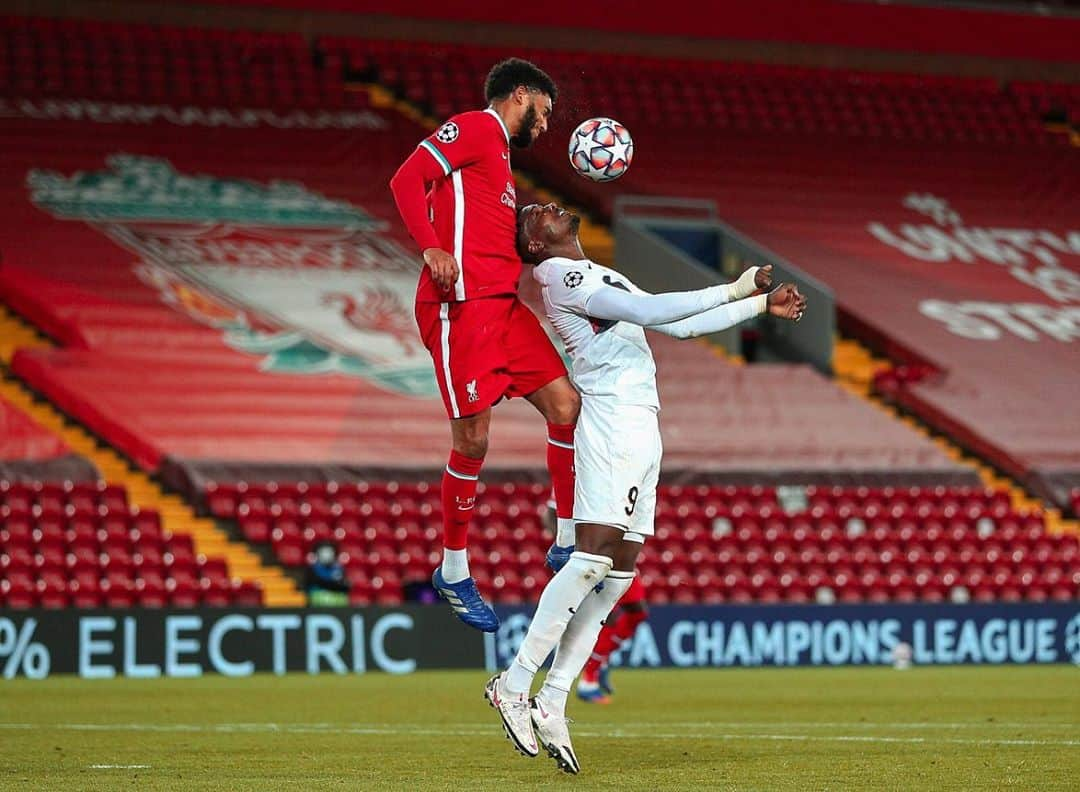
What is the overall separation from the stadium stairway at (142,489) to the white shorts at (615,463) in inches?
388

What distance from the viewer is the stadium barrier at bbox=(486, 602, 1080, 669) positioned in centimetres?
1672

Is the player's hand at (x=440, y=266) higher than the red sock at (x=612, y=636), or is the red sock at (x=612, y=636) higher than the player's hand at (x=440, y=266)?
the player's hand at (x=440, y=266)

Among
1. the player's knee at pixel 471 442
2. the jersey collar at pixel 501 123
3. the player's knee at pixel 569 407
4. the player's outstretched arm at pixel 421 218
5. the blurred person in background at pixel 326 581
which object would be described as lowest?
the blurred person in background at pixel 326 581

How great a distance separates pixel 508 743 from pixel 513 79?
9.86 feet

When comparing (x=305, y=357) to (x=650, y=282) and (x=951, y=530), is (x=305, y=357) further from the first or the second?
(x=951, y=530)

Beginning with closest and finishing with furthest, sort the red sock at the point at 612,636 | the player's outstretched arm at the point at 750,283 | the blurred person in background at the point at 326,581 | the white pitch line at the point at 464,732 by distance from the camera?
the player's outstretched arm at the point at 750,283 → the white pitch line at the point at 464,732 → the red sock at the point at 612,636 → the blurred person in background at the point at 326,581

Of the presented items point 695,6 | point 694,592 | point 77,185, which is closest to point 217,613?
point 694,592

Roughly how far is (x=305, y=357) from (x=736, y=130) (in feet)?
31.1

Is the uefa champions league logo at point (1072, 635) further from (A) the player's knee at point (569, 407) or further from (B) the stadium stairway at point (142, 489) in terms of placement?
(A) the player's knee at point (569, 407)

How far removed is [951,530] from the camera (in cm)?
2002

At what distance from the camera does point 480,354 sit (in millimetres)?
7457

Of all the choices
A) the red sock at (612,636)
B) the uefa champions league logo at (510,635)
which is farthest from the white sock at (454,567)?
the uefa champions league logo at (510,635)

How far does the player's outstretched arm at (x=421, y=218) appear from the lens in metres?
7.11

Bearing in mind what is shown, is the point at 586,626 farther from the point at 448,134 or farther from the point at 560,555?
the point at 448,134
